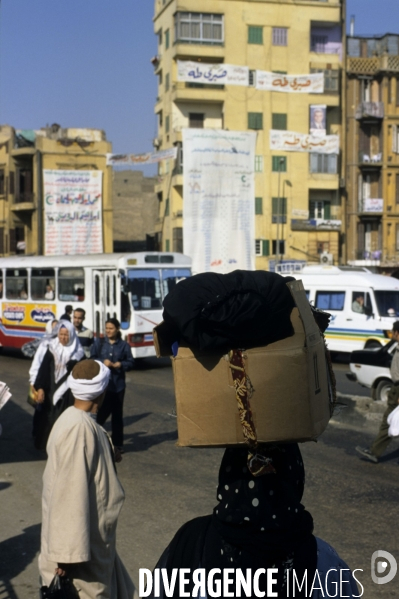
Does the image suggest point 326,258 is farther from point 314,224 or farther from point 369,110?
point 369,110

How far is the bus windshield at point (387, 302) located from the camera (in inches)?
896

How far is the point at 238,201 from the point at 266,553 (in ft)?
117

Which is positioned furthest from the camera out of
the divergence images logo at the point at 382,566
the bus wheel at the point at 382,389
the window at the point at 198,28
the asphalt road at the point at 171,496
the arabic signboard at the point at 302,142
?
the window at the point at 198,28

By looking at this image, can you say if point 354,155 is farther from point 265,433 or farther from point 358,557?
point 265,433

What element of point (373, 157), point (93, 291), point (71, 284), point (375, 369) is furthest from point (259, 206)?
point (375, 369)

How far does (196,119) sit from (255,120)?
147 inches

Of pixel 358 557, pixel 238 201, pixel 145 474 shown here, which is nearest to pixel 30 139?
pixel 238 201

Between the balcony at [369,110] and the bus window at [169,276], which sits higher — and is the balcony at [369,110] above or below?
above

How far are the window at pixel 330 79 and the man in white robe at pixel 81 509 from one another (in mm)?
51467

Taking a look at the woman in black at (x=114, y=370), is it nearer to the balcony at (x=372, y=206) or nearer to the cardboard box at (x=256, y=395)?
the cardboard box at (x=256, y=395)

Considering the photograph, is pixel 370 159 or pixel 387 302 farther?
pixel 370 159

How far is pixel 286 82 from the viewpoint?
46844mm

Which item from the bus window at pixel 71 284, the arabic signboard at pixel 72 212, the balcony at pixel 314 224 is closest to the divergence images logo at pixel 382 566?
the bus window at pixel 71 284

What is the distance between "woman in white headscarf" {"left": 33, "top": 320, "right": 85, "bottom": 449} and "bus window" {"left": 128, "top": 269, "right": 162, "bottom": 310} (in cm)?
1090
